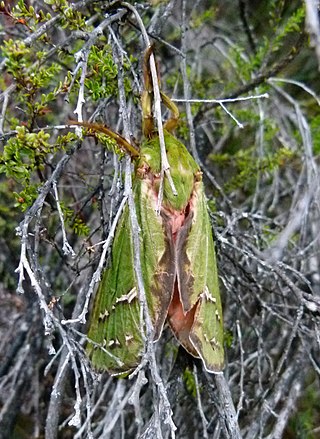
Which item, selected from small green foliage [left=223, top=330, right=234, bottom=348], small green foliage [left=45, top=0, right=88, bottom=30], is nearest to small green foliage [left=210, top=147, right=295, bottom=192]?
small green foliage [left=223, top=330, right=234, bottom=348]

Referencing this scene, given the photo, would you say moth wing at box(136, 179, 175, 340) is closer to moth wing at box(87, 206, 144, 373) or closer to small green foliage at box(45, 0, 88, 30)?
moth wing at box(87, 206, 144, 373)

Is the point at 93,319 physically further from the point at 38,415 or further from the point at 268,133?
the point at 268,133

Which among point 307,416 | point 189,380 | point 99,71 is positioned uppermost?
Result: point 99,71

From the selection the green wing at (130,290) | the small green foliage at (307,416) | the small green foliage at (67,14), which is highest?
the small green foliage at (67,14)

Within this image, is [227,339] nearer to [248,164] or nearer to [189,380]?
[189,380]

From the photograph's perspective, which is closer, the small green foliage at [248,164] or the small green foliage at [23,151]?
the small green foliage at [23,151]

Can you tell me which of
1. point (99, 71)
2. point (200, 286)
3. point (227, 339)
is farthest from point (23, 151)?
point (227, 339)

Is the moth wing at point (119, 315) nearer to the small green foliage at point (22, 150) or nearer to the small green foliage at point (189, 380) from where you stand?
the small green foliage at point (22, 150)

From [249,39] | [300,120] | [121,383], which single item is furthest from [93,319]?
[249,39]

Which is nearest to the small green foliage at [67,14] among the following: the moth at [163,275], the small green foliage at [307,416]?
the moth at [163,275]

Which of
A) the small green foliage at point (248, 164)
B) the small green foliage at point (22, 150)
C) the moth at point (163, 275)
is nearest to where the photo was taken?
the small green foliage at point (22, 150)
